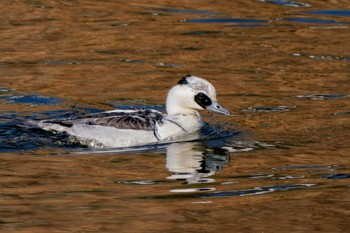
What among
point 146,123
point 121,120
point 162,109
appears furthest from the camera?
point 162,109

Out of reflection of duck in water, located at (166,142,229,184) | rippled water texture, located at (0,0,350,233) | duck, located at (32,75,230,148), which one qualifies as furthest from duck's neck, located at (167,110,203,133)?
reflection of duck in water, located at (166,142,229,184)

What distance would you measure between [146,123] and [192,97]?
0.77 m

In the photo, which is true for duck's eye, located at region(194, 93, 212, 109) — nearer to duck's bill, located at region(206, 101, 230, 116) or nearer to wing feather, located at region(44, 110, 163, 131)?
duck's bill, located at region(206, 101, 230, 116)

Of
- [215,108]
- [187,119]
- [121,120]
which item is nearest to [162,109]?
[187,119]

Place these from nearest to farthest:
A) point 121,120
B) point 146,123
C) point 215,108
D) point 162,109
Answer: point 121,120, point 146,123, point 215,108, point 162,109

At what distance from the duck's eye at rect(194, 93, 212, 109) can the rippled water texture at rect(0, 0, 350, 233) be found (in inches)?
18.2

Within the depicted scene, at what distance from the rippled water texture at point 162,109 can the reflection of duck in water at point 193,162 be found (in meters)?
0.03

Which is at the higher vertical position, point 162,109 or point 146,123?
Result: point 146,123

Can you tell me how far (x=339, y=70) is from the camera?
1647 cm

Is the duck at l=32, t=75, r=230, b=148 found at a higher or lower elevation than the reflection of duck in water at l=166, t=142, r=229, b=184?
higher

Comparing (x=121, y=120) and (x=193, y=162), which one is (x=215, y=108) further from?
(x=193, y=162)

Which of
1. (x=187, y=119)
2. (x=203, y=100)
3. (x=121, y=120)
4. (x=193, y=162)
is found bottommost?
(x=193, y=162)

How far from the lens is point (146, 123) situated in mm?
12914

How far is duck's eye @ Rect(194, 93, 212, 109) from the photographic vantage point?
1324 cm
